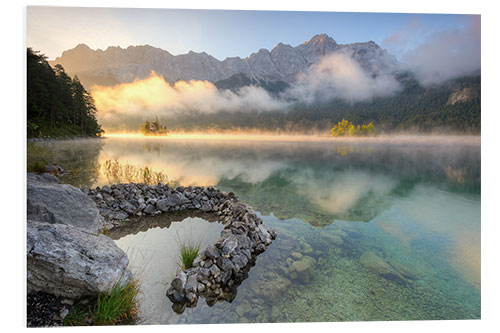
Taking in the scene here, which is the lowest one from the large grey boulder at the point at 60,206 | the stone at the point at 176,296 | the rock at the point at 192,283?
the stone at the point at 176,296

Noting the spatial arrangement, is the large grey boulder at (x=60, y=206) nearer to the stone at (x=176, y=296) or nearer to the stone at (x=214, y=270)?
the stone at (x=176, y=296)

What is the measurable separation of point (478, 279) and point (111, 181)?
10.6 meters

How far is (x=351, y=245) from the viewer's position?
4719 mm

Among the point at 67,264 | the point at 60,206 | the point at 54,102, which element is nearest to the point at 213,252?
the point at 67,264

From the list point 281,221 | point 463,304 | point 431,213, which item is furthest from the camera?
point 431,213

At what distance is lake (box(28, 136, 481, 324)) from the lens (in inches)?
113

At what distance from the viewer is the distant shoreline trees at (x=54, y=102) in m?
3.79

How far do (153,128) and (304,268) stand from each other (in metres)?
8.97

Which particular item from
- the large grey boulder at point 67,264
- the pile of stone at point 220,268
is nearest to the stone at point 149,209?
the pile of stone at point 220,268

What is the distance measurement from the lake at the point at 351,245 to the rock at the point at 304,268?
1.1 inches

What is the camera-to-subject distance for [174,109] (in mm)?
8297
